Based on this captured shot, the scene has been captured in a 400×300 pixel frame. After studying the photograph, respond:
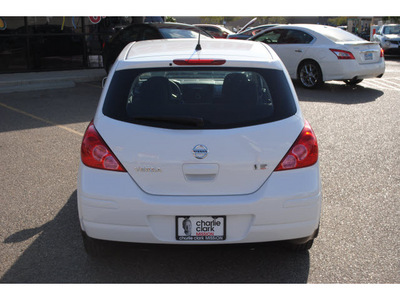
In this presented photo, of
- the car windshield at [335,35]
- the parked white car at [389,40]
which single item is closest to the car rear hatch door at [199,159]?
the car windshield at [335,35]

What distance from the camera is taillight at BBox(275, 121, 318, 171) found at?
3.63 meters

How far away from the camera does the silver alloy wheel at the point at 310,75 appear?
1304cm

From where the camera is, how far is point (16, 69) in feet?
50.6

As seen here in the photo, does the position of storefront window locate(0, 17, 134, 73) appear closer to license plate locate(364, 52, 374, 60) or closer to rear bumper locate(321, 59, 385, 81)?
rear bumper locate(321, 59, 385, 81)

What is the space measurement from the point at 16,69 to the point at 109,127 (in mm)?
12776

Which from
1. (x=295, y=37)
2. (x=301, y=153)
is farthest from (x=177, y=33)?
(x=301, y=153)

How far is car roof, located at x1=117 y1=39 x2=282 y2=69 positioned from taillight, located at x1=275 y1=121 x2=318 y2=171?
1.86 ft

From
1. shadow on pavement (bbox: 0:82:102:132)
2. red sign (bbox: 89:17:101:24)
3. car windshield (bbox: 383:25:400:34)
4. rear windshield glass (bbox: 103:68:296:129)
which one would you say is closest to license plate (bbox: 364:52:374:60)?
shadow on pavement (bbox: 0:82:102:132)

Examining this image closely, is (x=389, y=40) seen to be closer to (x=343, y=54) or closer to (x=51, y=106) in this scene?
(x=343, y=54)

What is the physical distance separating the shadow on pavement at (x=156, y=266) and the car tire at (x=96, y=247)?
0.08m

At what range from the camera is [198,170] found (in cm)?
352

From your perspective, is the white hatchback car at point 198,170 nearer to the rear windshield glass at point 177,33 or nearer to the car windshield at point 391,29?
the rear windshield glass at point 177,33

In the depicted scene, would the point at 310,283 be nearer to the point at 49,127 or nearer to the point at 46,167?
the point at 46,167
